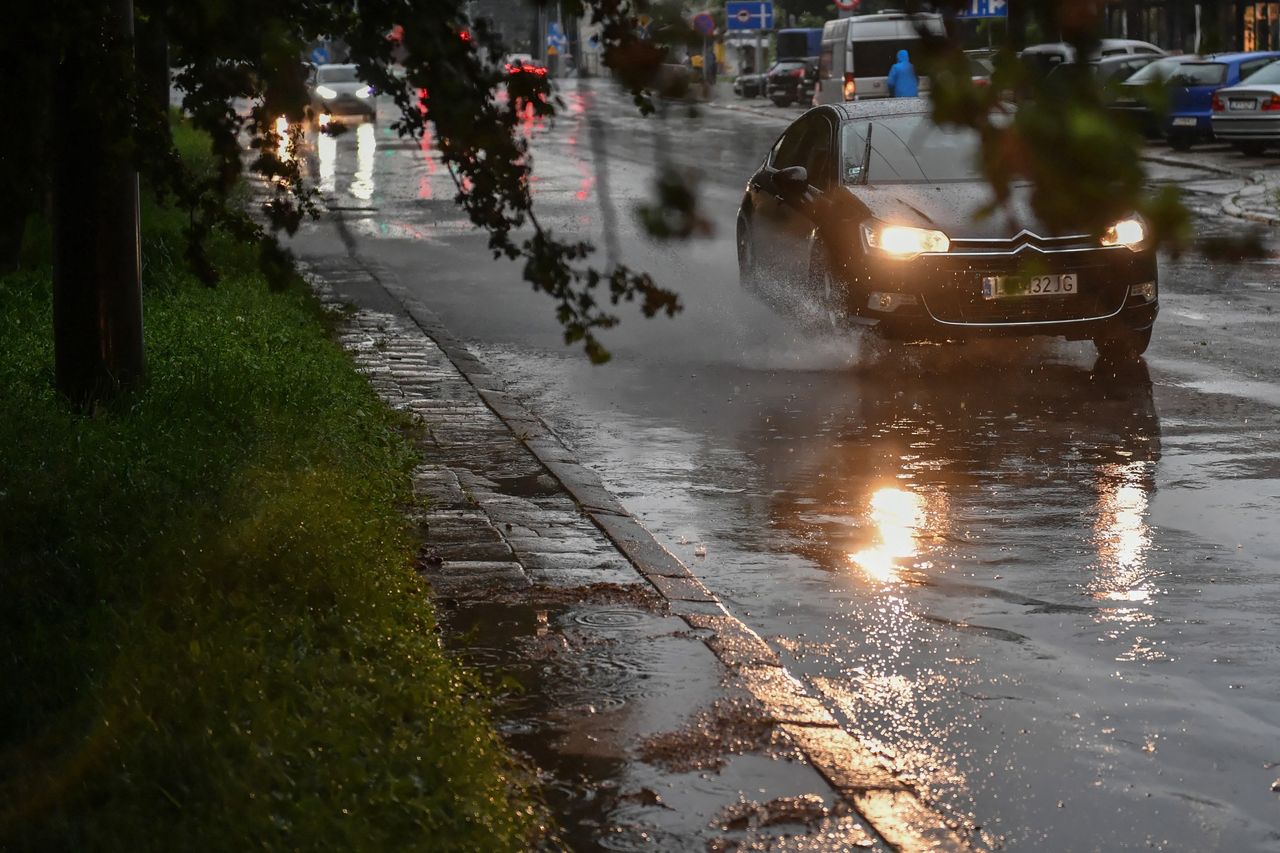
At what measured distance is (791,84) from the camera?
57.9 m

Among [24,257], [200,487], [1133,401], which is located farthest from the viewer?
[24,257]

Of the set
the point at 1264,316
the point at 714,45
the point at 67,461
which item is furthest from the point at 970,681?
the point at 1264,316

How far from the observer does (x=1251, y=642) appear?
618 cm

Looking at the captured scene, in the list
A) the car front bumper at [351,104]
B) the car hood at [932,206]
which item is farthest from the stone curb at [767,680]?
the car front bumper at [351,104]

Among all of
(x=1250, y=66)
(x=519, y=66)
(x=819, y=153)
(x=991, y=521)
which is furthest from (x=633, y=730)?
(x=1250, y=66)

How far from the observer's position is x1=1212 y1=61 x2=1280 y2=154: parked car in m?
30.1

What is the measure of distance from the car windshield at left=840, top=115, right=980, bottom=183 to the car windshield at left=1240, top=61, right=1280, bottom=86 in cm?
1974

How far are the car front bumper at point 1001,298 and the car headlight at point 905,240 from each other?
6cm

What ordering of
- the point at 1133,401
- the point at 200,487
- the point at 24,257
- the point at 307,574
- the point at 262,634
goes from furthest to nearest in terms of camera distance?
1. the point at 24,257
2. the point at 1133,401
3. the point at 200,487
4. the point at 307,574
5. the point at 262,634

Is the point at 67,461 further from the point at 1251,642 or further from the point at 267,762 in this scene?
the point at 1251,642

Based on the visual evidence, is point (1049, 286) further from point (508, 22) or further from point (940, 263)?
point (508, 22)

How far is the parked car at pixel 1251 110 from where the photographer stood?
30141 millimetres

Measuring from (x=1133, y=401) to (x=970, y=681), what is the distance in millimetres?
5417

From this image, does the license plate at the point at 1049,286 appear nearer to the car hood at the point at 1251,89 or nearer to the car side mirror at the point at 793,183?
the car side mirror at the point at 793,183
